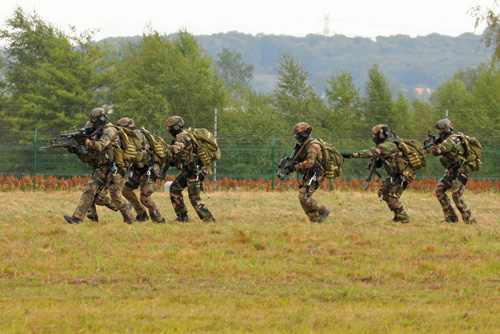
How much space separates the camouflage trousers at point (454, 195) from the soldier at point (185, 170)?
4.42 m

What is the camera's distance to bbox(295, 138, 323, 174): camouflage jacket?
12477 millimetres

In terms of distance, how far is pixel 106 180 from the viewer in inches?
475

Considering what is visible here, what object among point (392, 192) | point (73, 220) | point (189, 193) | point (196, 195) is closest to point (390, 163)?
point (392, 192)

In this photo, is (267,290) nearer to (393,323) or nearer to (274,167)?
(393,323)

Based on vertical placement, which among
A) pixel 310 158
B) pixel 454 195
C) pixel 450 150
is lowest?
pixel 454 195

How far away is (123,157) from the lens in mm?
11883

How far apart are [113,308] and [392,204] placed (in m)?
7.31

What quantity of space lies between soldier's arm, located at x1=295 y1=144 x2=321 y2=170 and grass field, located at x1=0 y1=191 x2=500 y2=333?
1069 millimetres

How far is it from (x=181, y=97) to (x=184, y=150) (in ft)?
63.9

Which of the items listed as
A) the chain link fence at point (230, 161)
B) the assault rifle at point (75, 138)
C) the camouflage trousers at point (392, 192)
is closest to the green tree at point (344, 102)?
the chain link fence at point (230, 161)

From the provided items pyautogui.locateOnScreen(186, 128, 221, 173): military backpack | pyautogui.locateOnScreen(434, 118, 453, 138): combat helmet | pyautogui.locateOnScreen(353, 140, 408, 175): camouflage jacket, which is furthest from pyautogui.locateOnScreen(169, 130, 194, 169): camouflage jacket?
pyautogui.locateOnScreen(434, 118, 453, 138): combat helmet

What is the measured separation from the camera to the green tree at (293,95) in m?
35.9

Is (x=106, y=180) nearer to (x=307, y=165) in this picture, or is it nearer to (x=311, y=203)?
(x=307, y=165)

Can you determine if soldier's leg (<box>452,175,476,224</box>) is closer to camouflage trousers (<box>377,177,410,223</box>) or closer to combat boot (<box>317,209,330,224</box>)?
camouflage trousers (<box>377,177,410,223</box>)
